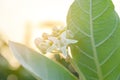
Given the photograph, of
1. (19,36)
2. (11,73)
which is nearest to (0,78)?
(11,73)

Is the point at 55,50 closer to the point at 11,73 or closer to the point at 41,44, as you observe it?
the point at 41,44

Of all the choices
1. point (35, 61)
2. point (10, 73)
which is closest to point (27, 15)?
point (10, 73)

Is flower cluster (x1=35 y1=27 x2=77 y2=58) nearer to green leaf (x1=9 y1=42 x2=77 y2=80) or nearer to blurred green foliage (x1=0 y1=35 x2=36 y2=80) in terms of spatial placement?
green leaf (x1=9 y1=42 x2=77 y2=80)

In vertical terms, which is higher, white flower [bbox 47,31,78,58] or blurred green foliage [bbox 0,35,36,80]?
white flower [bbox 47,31,78,58]

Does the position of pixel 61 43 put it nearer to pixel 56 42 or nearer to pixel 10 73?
pixel 56 42

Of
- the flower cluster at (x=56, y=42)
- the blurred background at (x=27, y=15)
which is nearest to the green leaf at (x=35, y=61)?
the flower cluster at (x=56, y=42)

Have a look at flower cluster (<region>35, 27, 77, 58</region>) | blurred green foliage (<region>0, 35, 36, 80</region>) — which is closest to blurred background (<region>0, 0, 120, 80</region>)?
blurred green foliage (<region>0, 35, 36, 80</region>)
